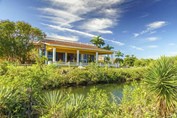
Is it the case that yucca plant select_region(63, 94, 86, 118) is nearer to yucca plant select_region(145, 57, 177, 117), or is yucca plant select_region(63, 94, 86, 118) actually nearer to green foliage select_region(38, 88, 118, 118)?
green foliage select_region(38, 88, 118, 118)

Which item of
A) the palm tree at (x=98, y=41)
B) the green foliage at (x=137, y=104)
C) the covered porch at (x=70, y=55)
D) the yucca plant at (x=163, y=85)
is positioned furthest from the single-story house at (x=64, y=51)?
the yucca plant at (x=163, y=85)

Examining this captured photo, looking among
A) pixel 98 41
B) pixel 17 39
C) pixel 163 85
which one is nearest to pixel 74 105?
pixel 163 85

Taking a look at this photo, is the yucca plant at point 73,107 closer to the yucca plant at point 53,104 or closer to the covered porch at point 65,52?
the yucca plant at point 53,104

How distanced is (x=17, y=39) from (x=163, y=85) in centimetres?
2629

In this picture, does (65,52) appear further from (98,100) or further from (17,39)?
(98,100)

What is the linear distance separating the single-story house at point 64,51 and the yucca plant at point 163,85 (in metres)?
23.2

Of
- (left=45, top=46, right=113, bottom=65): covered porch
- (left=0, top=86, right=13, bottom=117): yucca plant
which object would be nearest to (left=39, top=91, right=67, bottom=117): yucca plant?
(left=0, top=86, right=13, bottom=117): yucca plant

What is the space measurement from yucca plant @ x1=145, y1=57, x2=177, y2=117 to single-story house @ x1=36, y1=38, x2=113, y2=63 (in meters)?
23.2

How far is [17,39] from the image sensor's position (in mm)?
30438

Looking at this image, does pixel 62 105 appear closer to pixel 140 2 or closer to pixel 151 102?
pixel 151 102

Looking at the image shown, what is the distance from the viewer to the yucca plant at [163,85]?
7688mm

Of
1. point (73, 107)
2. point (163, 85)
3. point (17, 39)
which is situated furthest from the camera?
point (17, 39)

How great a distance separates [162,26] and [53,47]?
53.2ft

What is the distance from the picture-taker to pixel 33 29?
3188 cm
